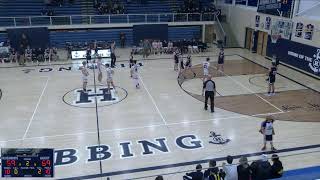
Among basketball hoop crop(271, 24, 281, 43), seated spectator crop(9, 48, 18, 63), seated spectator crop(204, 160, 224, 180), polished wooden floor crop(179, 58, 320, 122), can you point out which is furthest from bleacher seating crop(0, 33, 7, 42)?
seated spectator crop(204, 160, 224, 180)

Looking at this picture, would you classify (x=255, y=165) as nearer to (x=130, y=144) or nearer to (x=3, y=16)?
(x=130, y=144)

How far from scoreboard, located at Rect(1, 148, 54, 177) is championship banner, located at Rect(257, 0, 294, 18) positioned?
19.1 m

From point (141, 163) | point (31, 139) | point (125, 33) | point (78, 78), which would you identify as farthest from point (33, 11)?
point (141, 163)

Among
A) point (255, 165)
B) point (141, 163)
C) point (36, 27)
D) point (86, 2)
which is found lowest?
Result: point (141, 163)

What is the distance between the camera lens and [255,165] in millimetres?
8633

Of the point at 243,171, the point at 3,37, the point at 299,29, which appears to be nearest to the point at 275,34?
the point at 299,29

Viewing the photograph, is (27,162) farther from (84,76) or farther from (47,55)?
(47,55)

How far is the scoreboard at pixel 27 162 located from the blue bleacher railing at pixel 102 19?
817 inches

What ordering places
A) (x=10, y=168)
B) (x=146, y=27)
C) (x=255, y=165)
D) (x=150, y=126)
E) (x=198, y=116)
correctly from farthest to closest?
(x=146, y=27) < (x=198, y=116) < (x=150, y=126) < (x=255, y=165) < (x=10, y=168)

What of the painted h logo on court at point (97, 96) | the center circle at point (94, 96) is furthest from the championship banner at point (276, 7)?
the painted h logo on court at point (97, 96)

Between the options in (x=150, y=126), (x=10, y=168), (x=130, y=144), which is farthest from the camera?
(x=150, y=126)

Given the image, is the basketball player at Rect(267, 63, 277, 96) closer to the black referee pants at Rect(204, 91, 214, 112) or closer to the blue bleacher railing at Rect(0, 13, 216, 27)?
the black referee pants at Rect(204, 91, 214, 112)

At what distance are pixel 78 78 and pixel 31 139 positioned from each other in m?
8.28

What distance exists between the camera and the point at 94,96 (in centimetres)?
1698
